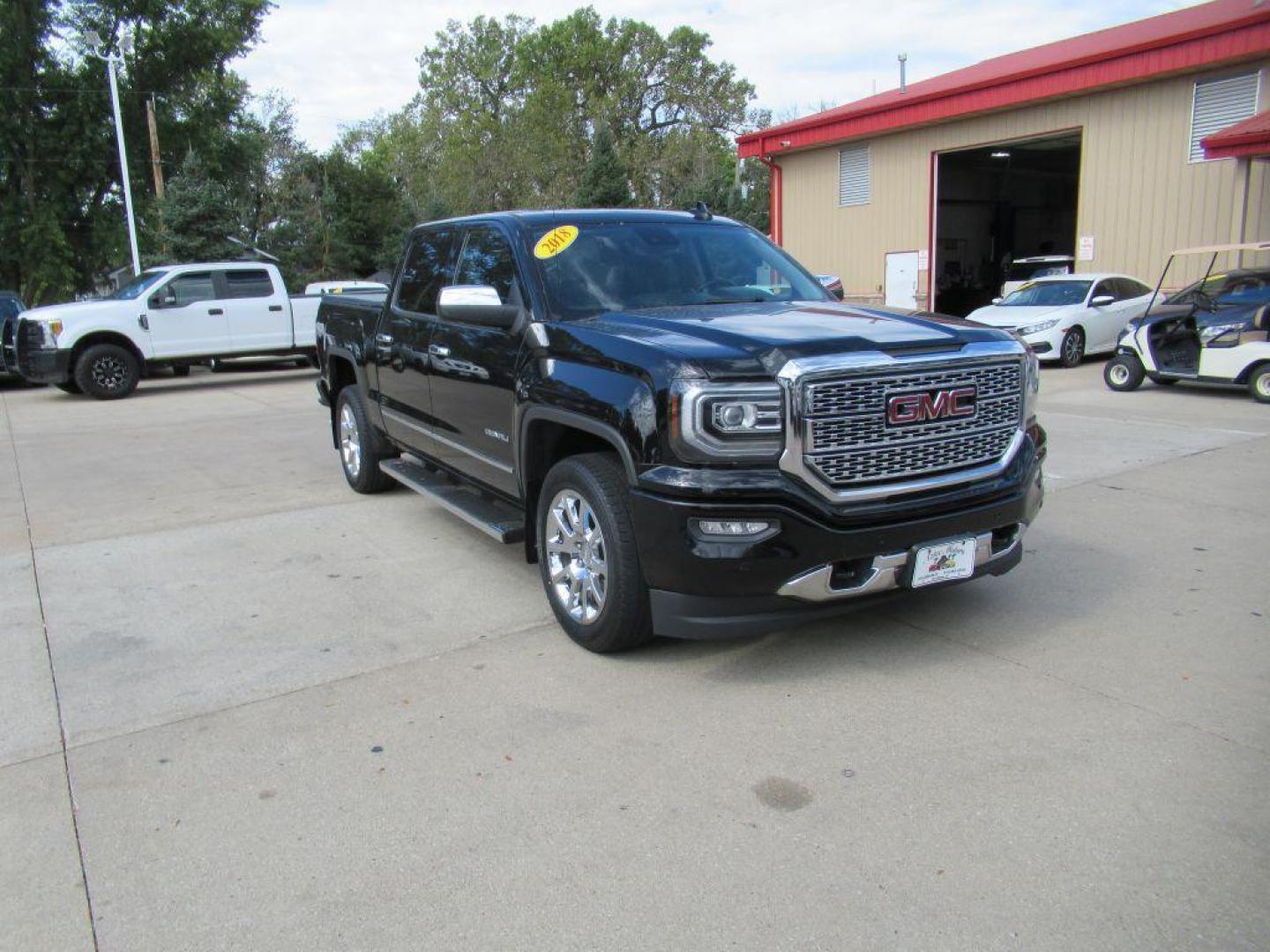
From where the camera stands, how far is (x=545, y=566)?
15.3 feet

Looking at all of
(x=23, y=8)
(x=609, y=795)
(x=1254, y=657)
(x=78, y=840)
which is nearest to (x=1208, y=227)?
(x=1254, y=657)

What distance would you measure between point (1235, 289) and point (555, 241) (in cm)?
1061

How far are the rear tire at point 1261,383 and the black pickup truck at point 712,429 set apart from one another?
8.41 meters

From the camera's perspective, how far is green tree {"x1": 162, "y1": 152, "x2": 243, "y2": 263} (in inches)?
1080

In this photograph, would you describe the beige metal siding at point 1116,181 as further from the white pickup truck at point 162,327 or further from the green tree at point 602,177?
the green tree at point 602,177

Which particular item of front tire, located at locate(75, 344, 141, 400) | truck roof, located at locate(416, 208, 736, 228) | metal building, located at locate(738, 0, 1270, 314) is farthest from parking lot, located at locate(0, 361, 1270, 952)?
metal building, located at locate(738, 0, 1270, 314)

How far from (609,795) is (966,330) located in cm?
246

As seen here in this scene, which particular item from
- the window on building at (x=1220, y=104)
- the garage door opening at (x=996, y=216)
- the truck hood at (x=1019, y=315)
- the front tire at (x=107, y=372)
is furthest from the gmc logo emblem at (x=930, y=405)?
the garage door opening at (x=996, y=216)

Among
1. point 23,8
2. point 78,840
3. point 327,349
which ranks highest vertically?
point 23,8

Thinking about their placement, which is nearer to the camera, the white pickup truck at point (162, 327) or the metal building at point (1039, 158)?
the white pickup truck at point (162, 327)

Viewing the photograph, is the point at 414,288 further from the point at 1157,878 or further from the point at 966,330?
the point at 1157,878

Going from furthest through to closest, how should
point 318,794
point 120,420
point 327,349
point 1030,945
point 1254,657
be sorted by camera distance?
point 120,420
point 327,349
point 1254,657
point 318,794
point 1030,945

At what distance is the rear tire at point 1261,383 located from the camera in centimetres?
1138

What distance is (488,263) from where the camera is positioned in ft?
17.8
